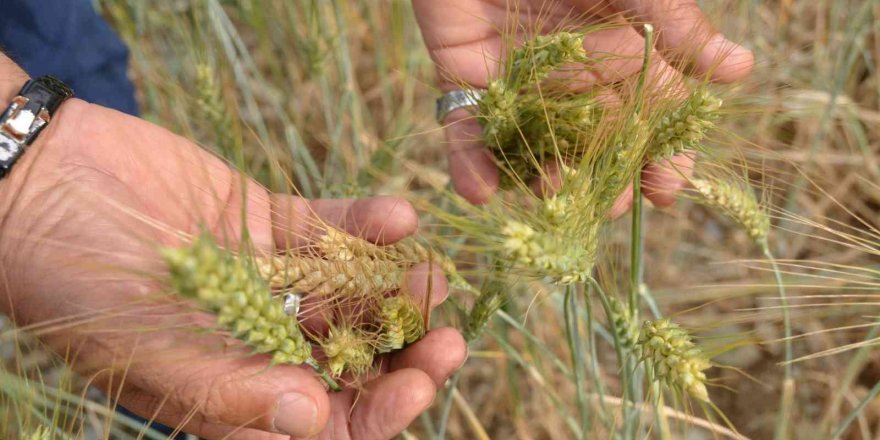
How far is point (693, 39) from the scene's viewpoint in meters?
0.87

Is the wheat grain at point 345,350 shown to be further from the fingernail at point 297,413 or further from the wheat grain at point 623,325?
the wheat grain at point 623,325

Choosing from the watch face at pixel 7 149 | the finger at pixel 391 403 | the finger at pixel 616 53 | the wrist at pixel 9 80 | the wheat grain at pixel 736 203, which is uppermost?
the finger at pixel 616 53

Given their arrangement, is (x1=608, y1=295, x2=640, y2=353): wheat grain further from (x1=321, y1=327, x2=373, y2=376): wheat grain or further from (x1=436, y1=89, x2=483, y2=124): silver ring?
(x1=436, y1=89, x2=483, y2=124): silver ring

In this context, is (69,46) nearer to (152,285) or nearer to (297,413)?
(152,285)

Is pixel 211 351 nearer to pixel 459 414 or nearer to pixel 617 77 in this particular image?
pixel 617 77

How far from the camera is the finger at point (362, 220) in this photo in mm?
851

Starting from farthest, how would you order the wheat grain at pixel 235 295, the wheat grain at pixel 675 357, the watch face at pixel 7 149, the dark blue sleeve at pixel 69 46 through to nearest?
1. the dark blue sleeve at pixel 69 46
2. the watch face at pixel 7 149
3. the wheat grain at pixel 675 357
4. the wheat grain at pixel 235 295

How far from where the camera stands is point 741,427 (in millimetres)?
1479

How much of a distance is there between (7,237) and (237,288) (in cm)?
41

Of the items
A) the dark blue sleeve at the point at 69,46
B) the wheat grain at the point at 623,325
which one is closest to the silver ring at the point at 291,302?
the wheat grain at the point at 623,325

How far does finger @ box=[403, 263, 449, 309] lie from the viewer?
0.79m

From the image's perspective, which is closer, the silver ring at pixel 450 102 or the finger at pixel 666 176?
the finger at pixel 666 176

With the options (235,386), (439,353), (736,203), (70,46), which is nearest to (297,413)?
(235,386)

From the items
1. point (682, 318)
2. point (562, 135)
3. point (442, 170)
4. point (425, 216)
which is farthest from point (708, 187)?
point (442, 170)
